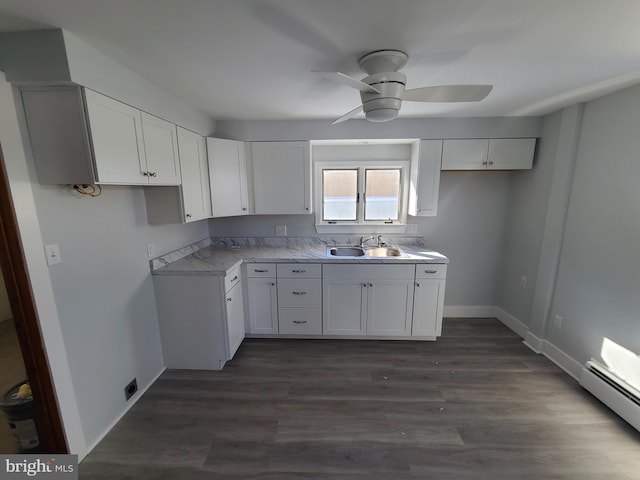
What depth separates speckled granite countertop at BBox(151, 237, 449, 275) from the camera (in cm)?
225

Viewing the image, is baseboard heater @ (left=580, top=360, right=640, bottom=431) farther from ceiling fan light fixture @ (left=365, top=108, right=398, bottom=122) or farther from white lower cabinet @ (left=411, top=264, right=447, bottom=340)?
ceiling fan light fixture @ (left=365, top=108, right=398, bottom=122)

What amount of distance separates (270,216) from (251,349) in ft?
5.15

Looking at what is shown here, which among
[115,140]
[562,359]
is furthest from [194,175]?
[562,359]

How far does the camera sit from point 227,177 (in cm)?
271

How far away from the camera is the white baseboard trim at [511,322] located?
2784 millimetres

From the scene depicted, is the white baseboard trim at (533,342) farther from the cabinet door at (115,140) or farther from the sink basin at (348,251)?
the cabinet door at (115,140)

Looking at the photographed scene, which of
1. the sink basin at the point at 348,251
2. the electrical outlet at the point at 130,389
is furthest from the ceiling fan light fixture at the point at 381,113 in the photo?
the electrical outlet at the point at 130,389

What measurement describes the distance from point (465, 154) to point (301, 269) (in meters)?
2.17

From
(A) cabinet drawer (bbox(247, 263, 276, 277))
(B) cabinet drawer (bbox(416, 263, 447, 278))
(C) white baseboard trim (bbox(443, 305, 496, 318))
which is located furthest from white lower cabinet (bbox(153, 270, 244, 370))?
(C) white baseboard trim (bbox(443, 305, 496, 318))

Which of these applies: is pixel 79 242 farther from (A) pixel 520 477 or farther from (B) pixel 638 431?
(B) pixel 638 431

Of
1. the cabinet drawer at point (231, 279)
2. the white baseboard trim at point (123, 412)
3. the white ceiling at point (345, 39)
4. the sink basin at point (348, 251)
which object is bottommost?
the white baseboard trim at point (123, 412)

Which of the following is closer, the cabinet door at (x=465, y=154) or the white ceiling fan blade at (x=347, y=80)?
the white ceiling fan blade at (x=347, y=80)

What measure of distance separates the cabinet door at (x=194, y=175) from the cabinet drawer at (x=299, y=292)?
108 centimetres

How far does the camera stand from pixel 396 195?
3.17m
